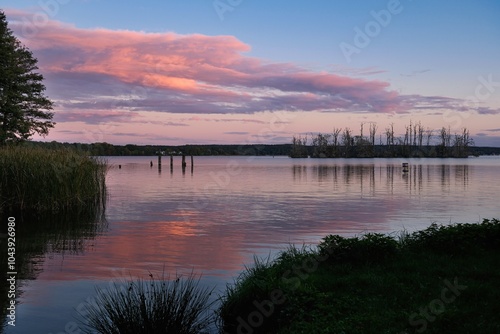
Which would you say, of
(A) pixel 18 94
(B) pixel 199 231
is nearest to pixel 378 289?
(B) pixel 199 231

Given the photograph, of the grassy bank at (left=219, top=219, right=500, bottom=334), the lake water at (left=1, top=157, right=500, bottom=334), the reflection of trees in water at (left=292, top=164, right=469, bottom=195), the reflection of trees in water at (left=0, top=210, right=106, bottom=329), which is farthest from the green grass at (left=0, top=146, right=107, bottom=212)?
the reflection of trees in water at (left=292, top=164, right=469, bottom=195)

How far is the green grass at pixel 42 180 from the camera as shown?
1017 inches

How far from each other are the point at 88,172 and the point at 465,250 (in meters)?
22.4

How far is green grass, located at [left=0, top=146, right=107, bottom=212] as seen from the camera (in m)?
25.8

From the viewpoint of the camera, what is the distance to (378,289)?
10.5 meters

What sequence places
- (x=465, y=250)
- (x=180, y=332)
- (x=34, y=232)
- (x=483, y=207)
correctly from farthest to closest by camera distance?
(x=483, y=207) → (x=34, y=232) → (x=465, y=250) → (x=180, y=332)

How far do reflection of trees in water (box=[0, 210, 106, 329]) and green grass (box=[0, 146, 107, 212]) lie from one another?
29.1 inches

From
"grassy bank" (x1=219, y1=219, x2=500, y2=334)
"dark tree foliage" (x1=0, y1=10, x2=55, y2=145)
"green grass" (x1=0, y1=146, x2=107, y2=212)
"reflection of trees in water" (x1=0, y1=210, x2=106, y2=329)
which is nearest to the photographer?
"grassy bank" (x1=219, y1=219, x2=500, y2=334)

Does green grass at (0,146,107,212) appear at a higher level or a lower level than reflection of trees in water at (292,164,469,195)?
higher

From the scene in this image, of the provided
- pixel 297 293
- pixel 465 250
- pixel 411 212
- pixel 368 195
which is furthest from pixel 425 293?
pixel 368 195

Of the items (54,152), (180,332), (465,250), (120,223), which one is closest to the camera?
(180,332)

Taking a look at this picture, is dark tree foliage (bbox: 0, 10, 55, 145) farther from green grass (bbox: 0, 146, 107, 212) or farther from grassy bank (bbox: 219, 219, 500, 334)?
grassy bank (bbox: 219, 219, 500, 334)

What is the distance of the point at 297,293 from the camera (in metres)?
10.4

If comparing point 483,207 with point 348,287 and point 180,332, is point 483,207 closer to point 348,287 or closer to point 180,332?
point 348,287
